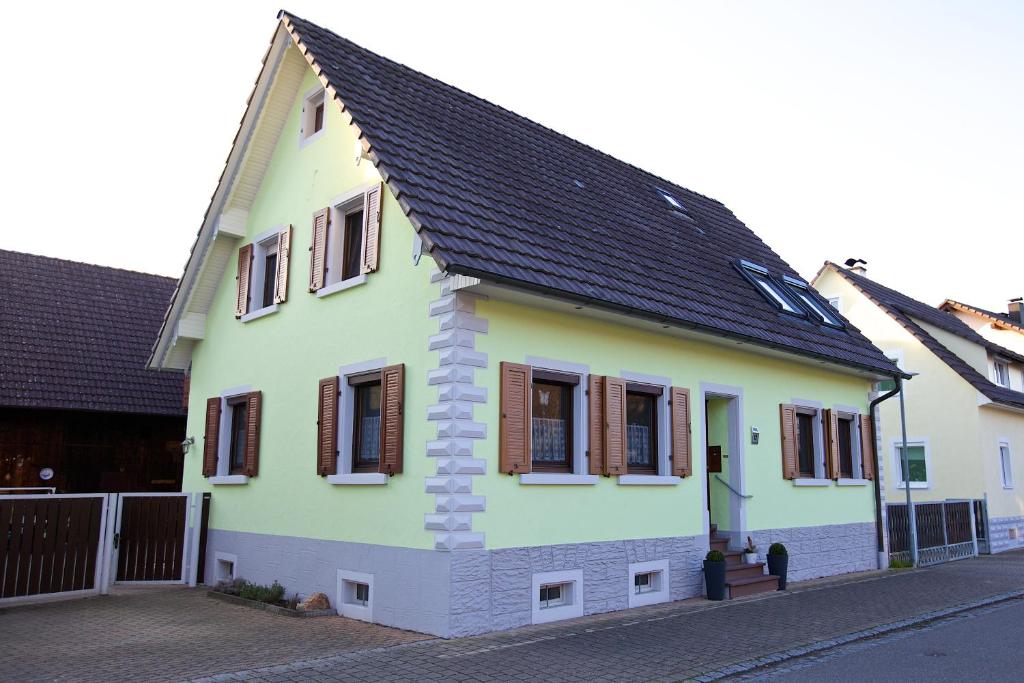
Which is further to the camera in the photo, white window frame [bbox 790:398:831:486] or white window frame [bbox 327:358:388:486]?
white window frame [bbox 790:398:831:486]

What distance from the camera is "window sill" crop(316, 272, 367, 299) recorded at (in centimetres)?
1134

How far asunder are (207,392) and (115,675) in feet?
26.5

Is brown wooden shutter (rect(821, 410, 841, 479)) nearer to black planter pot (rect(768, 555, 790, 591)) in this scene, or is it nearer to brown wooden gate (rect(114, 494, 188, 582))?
black planter pot (rect(768, 555, 790, 591))

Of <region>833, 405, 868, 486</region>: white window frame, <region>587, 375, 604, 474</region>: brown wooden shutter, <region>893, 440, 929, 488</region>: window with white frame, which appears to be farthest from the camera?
<region>893, 440, 929, 488</region>: window with white frame

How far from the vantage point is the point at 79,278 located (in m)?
22.4

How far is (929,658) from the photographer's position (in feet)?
27.6

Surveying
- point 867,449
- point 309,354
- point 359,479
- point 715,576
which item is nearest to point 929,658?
point 715,576

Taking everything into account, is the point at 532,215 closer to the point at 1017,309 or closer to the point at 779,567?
the point at 779,567

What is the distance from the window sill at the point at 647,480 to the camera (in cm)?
1135

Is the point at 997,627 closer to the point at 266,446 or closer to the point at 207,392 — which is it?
the point at 266,446

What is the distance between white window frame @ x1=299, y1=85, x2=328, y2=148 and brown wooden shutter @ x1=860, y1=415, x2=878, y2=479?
1192 centimetres

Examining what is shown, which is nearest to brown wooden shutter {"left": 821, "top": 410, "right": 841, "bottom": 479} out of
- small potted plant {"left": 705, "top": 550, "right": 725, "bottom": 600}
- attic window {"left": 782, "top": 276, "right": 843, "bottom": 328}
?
attic window {"left": 782, "top": 276, "right": 843, "bottom": 328}

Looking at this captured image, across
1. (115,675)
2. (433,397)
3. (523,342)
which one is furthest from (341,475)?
(115,675)

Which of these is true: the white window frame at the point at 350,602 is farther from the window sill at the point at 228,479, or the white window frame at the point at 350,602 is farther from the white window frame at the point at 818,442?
the white window frame at the point at 818,442
